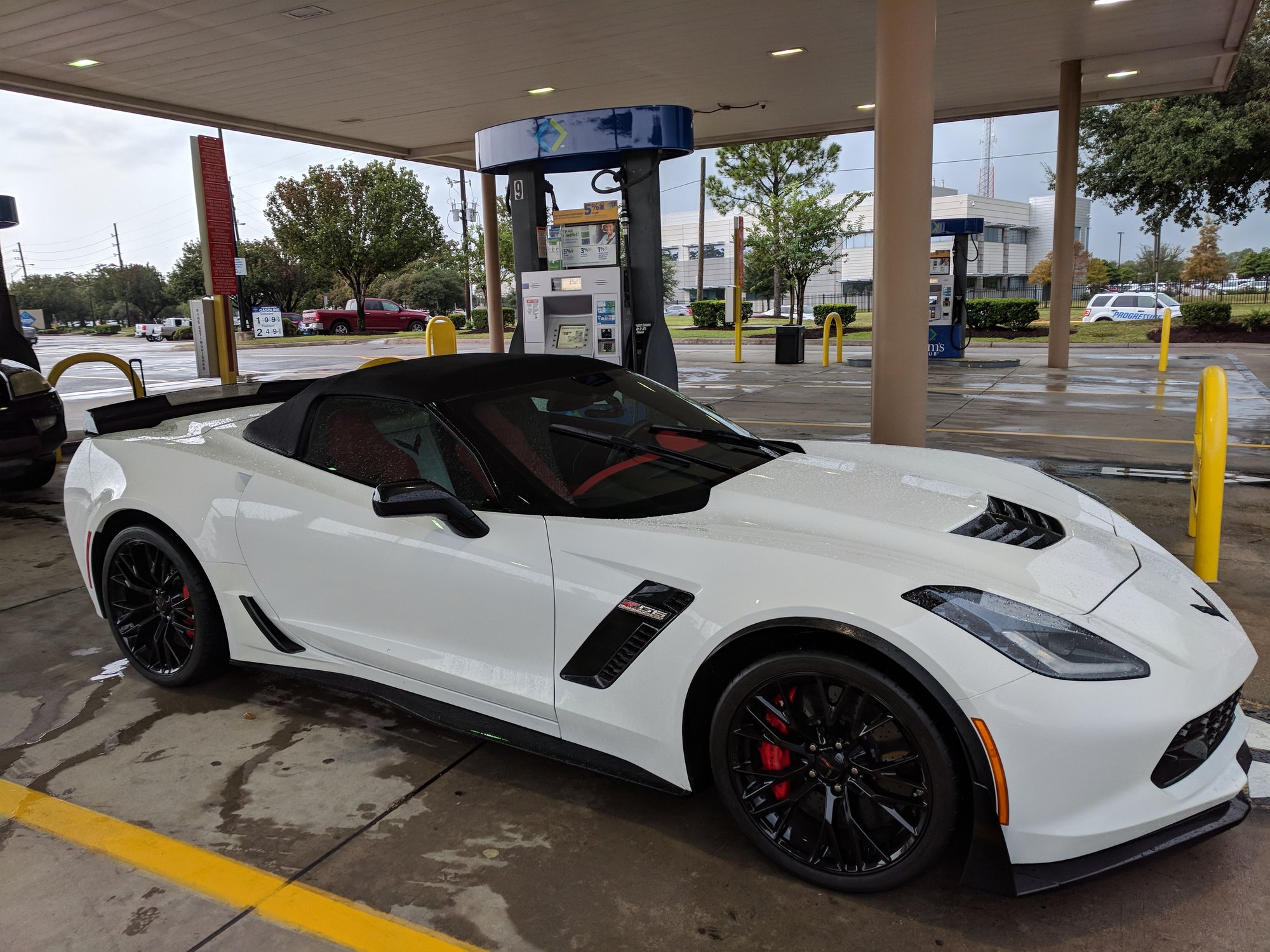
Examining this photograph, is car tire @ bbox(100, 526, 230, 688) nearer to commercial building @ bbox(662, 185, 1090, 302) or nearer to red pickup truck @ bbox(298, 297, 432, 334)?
red pickup truck @ bbox(298, 297, 432, 334)

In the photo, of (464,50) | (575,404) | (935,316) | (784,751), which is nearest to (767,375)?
(935,316)

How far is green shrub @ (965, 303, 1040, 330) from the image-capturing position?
26.5 m

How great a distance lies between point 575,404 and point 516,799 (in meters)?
1.37

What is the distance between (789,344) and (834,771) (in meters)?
17.1

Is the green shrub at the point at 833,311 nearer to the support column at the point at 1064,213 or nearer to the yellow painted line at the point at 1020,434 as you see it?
the support column at the point at 1064,213

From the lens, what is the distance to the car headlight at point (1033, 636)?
1998 millimetres

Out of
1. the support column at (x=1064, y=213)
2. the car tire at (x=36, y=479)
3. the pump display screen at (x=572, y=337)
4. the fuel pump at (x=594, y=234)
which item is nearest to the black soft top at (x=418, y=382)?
the car tire at (x=36, y=479)

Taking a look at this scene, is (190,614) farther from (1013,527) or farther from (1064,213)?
(1064,213)

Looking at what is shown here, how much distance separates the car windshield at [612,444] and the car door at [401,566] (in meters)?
0.15

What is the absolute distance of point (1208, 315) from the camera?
79.0 ft

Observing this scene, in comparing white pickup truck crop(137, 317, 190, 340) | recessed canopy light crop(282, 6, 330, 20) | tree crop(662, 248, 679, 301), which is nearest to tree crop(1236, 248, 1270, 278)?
tree crop(662, 248, 679, 301)

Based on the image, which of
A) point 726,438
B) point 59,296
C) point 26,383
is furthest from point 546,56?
point 59,296

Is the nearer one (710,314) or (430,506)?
(430,506)

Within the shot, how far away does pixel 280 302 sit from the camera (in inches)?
2122
